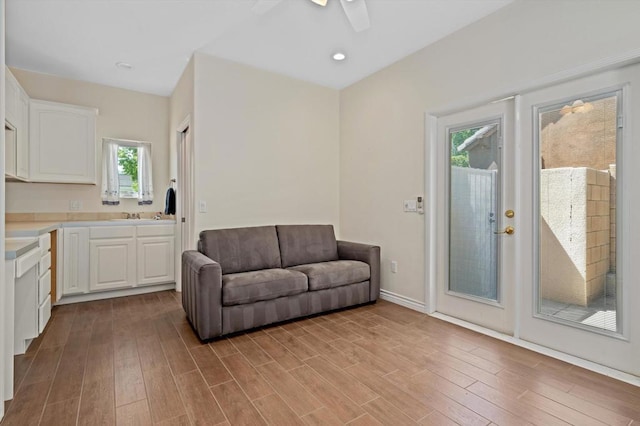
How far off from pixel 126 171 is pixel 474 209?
4.49 m

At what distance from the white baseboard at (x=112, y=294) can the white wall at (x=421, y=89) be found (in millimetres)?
2544

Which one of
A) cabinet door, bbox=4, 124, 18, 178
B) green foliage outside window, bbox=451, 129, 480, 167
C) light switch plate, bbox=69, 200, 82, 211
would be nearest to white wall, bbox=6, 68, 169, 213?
light switch plate, bbox=69, 200, 82, 211

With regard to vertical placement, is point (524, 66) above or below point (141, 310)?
above

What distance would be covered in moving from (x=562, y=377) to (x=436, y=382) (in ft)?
2.72

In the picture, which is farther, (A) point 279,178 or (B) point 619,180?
(A) point 279,178

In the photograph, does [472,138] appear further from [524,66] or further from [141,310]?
[141,310]

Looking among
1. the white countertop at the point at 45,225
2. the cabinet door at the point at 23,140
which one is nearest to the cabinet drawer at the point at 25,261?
the white countertop at the point at 45,225

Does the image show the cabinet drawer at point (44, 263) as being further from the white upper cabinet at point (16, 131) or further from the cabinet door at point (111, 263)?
the white upper cabinet at point (16, 131)

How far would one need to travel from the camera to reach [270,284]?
2908mm

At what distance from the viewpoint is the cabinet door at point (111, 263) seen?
12.3 feet

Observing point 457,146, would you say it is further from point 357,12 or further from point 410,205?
point 357,12

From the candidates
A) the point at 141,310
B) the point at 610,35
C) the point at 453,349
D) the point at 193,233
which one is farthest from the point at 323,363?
the point at 610,35

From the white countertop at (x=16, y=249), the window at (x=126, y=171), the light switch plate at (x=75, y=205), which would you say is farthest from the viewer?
the window at (x=126, y=171)

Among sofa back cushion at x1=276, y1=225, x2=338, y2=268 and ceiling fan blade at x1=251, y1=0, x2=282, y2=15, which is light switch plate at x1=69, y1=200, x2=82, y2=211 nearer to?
sofa back cushion at x1=276, y1=225, x2=338, y2=268
